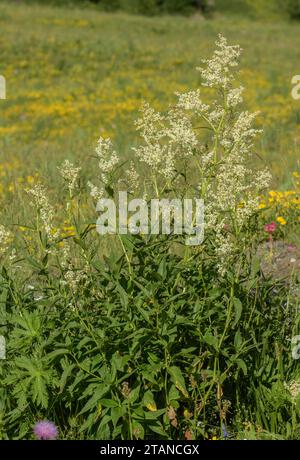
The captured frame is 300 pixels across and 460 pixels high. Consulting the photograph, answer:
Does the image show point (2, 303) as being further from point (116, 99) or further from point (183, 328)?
point (116, 99)

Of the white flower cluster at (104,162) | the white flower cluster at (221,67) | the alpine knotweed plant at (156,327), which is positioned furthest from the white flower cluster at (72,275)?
the white flower cluster at (221,67)

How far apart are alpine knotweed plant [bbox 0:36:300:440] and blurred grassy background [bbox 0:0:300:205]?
3.03 meters

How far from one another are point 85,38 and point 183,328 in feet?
75.6

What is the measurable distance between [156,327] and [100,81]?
16304mm

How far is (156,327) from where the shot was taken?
316cm

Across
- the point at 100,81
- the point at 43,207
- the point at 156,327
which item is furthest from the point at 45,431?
the point at 100,81

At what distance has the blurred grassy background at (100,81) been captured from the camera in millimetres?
10305

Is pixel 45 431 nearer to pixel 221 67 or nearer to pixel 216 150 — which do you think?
pixel 216 150

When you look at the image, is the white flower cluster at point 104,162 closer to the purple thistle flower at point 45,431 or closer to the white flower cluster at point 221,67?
the white flower cluster at point 221,67

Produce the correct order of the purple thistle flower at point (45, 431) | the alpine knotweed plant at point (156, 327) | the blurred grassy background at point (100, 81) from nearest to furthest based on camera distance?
the purple thistle flower at point (45, 431)
the alpine knotweed plant at point (156, 327)
the blurred grassy background at point (100, 81)

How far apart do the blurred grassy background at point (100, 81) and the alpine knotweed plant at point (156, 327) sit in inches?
119

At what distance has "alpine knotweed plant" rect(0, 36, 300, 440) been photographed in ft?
10.3

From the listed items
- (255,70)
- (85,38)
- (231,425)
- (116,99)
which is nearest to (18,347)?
(231,425)

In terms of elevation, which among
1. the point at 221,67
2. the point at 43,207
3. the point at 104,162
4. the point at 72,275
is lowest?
the point at 72,275
